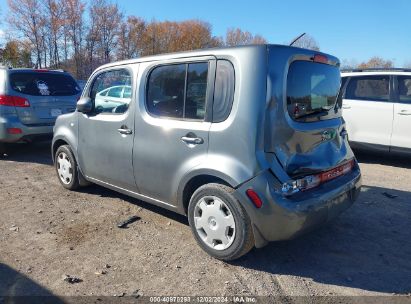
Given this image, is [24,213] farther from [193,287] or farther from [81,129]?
[193,287]

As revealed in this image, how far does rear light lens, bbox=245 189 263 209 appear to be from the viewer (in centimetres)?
311

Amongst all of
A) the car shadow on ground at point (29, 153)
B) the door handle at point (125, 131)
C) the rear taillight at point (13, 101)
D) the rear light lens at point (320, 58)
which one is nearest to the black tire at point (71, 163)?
the door handle at point (125, 131)

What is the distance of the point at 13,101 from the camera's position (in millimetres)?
7305

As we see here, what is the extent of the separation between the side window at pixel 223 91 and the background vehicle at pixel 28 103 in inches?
211

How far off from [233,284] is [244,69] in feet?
5.91

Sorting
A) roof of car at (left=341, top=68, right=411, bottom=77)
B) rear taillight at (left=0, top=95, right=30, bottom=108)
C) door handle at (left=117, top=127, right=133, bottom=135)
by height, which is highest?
roof of car at (left=341, top=68, right=411, bottom=77)

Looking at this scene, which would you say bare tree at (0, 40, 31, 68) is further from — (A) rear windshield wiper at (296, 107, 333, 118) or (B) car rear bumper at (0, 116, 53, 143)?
(A) rear windshield wiper at (296, 107, 333, 118)

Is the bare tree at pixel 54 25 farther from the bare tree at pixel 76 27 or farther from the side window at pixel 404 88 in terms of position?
the side window at pixel 404 88

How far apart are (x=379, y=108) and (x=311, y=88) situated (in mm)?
4402

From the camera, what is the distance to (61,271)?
11.1 feet

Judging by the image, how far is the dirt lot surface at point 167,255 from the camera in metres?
3.14

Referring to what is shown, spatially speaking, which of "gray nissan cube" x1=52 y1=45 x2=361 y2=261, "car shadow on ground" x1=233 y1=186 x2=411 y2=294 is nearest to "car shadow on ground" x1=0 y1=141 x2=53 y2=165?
"gray nissan cube" x1=52 y1=45 x2=361 y2=261

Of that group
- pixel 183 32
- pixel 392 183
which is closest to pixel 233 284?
pixel 392 183

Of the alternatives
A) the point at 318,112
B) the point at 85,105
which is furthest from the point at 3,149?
the point at 318,112
